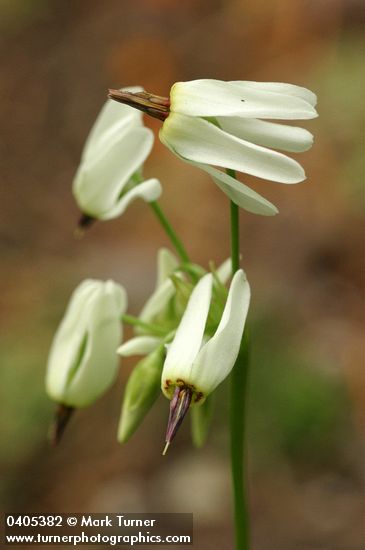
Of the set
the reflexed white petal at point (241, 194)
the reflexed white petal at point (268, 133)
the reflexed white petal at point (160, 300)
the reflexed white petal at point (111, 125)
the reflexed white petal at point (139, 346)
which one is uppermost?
the reflexed white petal at point (111, 125)

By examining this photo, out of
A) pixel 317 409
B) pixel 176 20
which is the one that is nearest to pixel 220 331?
pixel 317 409

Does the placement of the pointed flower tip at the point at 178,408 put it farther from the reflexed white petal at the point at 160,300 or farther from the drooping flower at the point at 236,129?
the reflexed white petal at the point at 160,300

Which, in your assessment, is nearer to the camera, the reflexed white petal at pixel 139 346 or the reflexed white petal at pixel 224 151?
the reflexed white petal at pixel 224 151

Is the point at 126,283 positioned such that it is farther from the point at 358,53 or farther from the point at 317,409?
the point at 358,53

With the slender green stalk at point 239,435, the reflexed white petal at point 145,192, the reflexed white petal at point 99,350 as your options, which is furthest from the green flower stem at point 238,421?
the reflexed white petal at point 99,350

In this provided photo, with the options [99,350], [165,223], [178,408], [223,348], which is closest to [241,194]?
[223,348]
